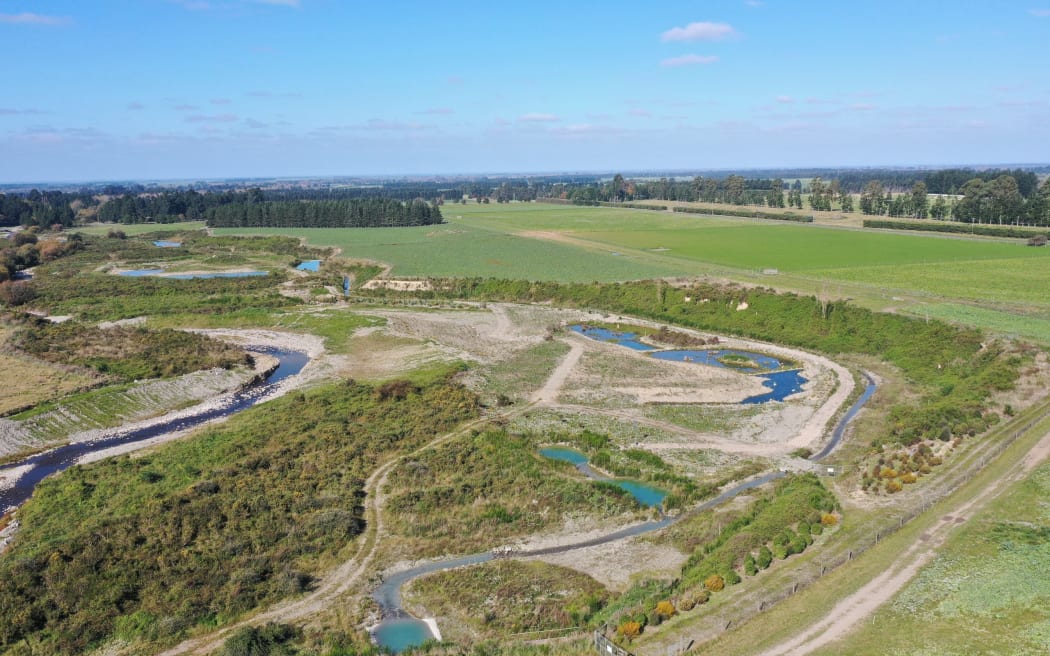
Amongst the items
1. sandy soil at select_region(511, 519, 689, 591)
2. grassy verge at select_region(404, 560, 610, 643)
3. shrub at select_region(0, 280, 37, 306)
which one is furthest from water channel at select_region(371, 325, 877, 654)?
shrub at select_region(0, 280, 37, 306)

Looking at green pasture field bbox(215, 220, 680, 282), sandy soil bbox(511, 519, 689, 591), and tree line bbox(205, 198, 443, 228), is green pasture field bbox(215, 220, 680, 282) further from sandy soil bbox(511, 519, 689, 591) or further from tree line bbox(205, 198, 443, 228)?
sandy soil bbox(511, 519, 689, 591)

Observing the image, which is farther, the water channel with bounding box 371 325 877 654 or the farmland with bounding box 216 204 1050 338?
the farmland with bounding box 216 204 1050 338

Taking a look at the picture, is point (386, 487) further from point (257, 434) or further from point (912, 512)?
point (912, 512)

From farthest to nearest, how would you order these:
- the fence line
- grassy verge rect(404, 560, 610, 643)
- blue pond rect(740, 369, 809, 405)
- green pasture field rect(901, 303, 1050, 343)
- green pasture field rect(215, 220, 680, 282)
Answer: green pasture field rect(215, 220, 680, 282) → green pasture field rect(901, 303, 1050, 343) → blue pond rect(740, 369, 809, 405) → grassy verge rect(404, 560, 610, 643) → the fence line

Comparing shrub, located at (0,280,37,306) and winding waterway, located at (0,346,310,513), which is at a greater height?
shrub, located at (0,280,37,306)

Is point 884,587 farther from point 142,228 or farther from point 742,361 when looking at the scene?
point 142,228

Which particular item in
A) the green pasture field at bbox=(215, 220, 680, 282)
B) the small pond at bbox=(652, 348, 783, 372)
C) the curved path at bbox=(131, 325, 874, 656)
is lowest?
the curved path at bbox=(131, 325, 874, 656)

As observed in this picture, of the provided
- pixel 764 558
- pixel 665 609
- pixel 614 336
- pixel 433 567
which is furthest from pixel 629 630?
pixel 614 336
